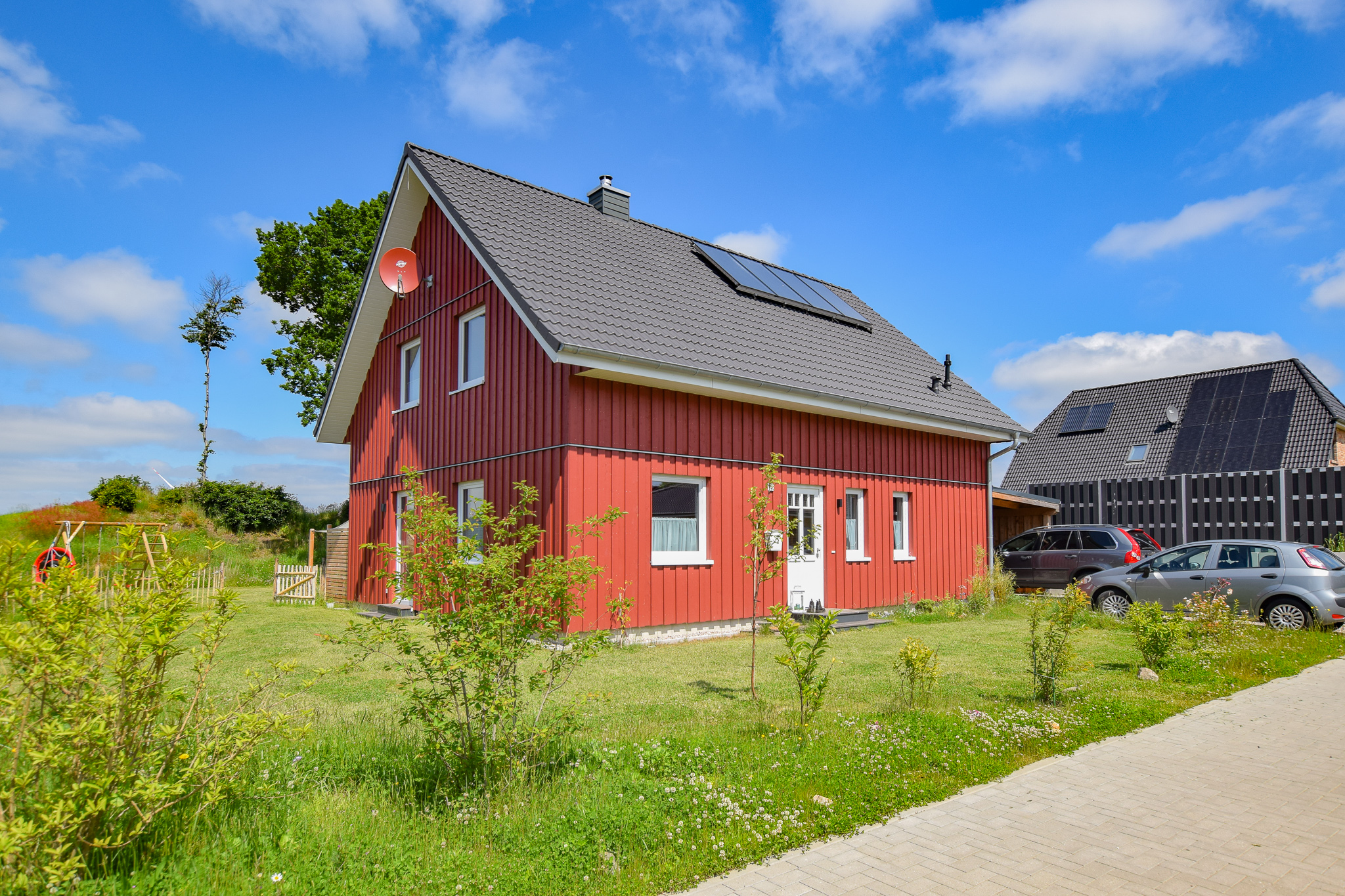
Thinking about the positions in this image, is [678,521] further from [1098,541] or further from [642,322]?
[1098,541]

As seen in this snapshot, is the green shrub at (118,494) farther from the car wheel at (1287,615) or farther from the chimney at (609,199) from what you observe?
the car wheel at (1287,615)

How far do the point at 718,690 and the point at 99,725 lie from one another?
18.0 ft

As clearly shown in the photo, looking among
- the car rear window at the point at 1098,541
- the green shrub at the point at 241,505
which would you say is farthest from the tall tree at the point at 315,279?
the car rear window at the point at 1098,541

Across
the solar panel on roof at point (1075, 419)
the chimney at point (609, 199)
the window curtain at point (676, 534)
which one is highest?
the chimney at point (609, 199)

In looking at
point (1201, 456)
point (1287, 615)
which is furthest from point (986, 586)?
point (1201, 456)

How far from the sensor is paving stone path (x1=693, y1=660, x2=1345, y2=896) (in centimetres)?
369

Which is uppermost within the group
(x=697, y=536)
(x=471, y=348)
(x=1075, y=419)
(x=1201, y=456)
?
(x=1075, y=419)

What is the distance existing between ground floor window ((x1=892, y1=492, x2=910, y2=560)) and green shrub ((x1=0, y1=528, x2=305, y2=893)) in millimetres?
13264

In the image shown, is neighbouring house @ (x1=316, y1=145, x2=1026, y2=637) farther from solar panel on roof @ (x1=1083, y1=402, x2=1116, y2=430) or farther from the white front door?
solar panel on roof @ (x1=1083, y1=402, x2=1116, y2=430)

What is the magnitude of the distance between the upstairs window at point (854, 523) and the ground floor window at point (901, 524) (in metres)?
1.03

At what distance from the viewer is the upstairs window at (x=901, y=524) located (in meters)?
15.6

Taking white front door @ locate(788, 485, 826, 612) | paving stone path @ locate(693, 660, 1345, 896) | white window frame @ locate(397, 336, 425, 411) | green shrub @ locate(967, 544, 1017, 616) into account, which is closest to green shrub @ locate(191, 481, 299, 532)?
white window frame @ locate(397, 336, 425, 411)

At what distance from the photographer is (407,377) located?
618 inches

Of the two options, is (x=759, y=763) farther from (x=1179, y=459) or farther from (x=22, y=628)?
(x=1179, y=459)
